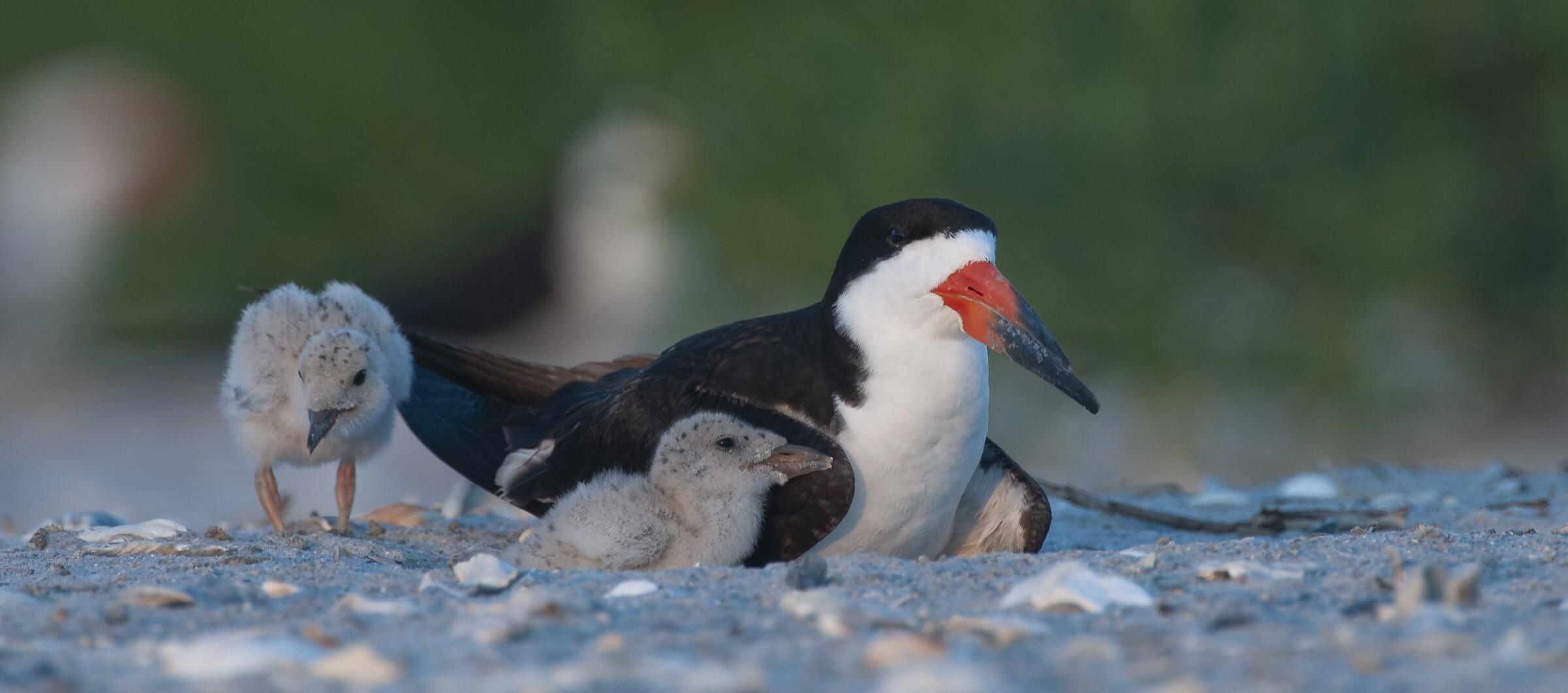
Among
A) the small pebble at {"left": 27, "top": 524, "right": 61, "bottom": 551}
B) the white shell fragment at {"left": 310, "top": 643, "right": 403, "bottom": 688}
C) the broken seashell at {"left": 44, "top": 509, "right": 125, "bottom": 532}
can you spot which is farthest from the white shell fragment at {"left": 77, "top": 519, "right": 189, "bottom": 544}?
the white shell fragment at {"left": 310, "top": 643, "right": 403, "bottom": 688}

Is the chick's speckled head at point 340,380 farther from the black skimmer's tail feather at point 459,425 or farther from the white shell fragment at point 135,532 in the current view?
the white shell fragment at point 135,532

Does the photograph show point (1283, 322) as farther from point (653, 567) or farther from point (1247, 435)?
point (653, 567)

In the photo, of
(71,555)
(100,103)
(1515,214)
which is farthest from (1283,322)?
(100,103)

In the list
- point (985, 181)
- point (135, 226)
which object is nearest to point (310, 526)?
point (985, 181)

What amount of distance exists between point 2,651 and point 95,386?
14943 mm

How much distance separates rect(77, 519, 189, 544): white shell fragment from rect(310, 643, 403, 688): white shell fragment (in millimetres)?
2096

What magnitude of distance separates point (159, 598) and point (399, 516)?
2150 mm

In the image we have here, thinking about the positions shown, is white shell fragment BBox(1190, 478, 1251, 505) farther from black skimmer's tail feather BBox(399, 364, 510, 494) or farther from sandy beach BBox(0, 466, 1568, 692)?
black skimmer's tail feather BBox(399, 364, 510, 494)

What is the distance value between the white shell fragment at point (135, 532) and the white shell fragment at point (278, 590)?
130 cm

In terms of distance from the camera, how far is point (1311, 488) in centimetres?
579

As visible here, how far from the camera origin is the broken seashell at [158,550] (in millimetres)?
3842

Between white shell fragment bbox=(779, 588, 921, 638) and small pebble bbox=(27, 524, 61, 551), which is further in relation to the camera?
small pebble bbox=(27, 524, 61, 551)

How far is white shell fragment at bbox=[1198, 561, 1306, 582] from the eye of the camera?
309 centimetres

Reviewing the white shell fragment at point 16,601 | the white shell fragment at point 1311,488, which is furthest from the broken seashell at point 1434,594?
the white shell fragment at point 1311,488
